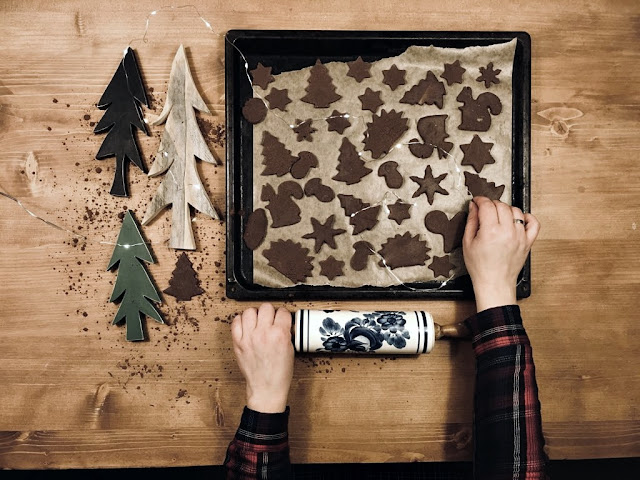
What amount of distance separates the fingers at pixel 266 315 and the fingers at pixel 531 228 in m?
0.51

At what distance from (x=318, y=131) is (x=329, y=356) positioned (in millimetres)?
446

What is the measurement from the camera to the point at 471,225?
900 millimetres

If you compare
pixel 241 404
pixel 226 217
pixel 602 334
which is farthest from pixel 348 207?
pixel 602 334

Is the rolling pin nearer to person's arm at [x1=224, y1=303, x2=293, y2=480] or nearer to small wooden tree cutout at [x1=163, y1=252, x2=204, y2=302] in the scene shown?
person's arm at [x1=224, y1=303, x2=293, y2=480]

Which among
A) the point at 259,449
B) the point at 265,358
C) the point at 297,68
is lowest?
the point at 259,449

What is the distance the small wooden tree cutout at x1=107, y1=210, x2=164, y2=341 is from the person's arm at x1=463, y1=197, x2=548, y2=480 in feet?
2.04

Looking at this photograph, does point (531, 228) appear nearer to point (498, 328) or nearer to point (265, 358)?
point (498, 328)

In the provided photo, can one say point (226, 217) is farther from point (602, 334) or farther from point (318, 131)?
point (602, 334)

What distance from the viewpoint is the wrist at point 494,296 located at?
0.88 meters

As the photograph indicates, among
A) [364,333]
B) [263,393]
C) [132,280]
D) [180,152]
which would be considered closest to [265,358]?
[263,393]

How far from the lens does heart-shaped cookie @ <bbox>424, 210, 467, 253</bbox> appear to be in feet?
3.00

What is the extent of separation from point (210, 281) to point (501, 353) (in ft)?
1.87

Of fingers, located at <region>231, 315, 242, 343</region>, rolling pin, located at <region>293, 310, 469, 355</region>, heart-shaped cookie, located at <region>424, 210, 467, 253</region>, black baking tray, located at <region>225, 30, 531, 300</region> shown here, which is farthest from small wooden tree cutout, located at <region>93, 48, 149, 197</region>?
heart-shaped cookie, located at <region>424, 210, 467, 253</region>

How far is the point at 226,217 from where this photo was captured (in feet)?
2.94
